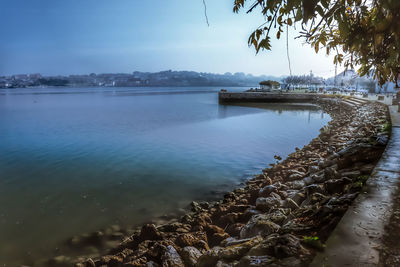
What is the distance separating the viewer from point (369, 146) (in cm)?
557

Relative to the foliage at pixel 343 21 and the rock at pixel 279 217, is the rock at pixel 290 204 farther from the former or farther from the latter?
the foliage at pixel 343 21

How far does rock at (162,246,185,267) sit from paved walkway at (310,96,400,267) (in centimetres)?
177

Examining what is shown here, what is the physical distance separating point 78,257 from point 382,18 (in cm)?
541

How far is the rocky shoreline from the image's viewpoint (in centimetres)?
221

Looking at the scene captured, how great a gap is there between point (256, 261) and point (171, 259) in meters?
1.44

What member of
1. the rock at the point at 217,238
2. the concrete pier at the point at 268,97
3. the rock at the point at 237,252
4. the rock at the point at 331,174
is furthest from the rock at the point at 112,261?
the concrete pier at the point at 268,97

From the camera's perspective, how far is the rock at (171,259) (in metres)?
3.06

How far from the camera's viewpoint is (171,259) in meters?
3.13

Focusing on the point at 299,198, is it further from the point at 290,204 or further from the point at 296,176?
the point at 296,176

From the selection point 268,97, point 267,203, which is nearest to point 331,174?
point 267,203

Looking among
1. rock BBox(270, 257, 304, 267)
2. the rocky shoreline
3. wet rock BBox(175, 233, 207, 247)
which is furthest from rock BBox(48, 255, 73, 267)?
rock BBox(270, 257, 304, 267)

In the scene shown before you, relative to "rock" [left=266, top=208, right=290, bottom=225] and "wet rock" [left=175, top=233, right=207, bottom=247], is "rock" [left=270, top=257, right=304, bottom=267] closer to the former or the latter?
"rock" [left=266, top=208, right=290, bottom=225]

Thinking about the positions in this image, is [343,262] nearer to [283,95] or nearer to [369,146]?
[369,146]

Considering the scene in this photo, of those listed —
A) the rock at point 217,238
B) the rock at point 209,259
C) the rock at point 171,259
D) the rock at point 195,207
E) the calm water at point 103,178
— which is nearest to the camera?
the rock at point 209,259
